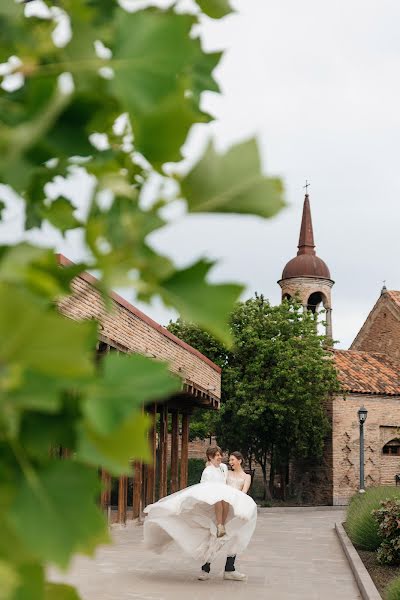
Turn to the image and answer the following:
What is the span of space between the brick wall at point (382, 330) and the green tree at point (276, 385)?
8.04 m

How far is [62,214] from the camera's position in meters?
1.14

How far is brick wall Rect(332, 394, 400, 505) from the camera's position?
Answer: 107 feet

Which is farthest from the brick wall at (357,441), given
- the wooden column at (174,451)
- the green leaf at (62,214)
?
the green leaf at (62,214)

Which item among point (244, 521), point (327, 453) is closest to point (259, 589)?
point (244, 521)

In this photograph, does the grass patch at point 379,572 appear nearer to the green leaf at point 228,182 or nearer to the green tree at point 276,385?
the green leaf at point 228,182

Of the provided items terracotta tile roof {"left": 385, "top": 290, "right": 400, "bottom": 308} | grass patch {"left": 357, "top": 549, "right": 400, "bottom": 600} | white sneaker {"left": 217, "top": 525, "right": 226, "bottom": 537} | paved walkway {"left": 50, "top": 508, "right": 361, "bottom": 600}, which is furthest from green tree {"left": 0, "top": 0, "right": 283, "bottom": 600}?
terracotta tile roof {"left": 385, "top": 290, "right": 400, "bottom": 308}

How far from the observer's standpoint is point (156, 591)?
9633 mm

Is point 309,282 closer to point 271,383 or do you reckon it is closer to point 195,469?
point 195,469

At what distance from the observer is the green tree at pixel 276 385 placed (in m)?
30.6

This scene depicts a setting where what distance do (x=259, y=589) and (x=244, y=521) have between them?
0.96m

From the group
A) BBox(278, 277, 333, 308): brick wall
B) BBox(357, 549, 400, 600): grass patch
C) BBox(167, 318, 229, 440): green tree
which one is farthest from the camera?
BBox(278, 277, 333, 308): brick wall

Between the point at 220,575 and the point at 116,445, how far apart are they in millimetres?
11165

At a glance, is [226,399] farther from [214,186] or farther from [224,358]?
[214,186]

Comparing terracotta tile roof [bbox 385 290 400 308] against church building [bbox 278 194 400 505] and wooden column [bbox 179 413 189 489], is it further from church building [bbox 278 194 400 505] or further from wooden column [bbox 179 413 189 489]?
wooden column [bbox 179 413 189 489]
